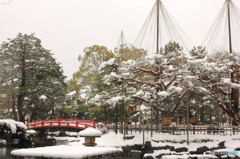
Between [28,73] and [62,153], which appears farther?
[28,73]

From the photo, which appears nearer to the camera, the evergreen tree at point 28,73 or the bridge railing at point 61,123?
the bridge railing at point 61,123

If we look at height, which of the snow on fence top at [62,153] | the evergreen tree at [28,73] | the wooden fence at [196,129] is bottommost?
the wooden fence at [196,129]

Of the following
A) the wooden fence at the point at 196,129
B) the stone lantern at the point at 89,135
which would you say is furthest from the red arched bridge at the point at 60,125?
the stone lantern at the point at 89,135

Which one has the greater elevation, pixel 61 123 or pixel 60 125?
pixel 61 123

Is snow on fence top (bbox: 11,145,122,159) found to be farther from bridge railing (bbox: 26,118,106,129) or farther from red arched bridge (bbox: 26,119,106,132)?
red arched bridge (bbox: 26,119,106,132)

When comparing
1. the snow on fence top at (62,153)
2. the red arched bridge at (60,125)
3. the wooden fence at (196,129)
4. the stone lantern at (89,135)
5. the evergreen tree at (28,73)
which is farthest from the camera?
the evergreen tree at (28,73)

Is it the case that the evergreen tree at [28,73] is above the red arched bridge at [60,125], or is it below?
above

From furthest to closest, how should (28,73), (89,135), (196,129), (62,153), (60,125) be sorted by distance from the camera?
1. (28,73)
2. (60,125)
3. (196,129)
4. (89,135)
5. (62,153)

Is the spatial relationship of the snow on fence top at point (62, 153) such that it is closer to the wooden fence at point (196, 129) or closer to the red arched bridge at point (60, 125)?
the wooden fence at point (196, 129)

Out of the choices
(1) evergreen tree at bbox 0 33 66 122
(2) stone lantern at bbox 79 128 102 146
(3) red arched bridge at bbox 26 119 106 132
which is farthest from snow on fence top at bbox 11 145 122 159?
(1) evergreen tree at bbox 0 33 66 122

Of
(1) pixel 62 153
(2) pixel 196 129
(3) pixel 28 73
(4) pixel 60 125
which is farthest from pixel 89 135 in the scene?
(3) pixel 28 73

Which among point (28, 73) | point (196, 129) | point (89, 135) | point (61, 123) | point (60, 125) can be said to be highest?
point (28, 73)

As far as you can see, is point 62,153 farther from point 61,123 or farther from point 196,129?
point 61,123

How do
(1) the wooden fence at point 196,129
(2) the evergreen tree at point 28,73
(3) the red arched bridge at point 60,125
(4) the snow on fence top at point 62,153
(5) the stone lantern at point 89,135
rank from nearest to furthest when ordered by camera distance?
1. (4) the snow on fence top at point 62,153
2. (5) the stone lantern at point 89,135
3. (1) the wooden fence at point 196,129
4. (3) the red arched bridge at point 60,125
5. (2) the evergreen tree at point 28,73
